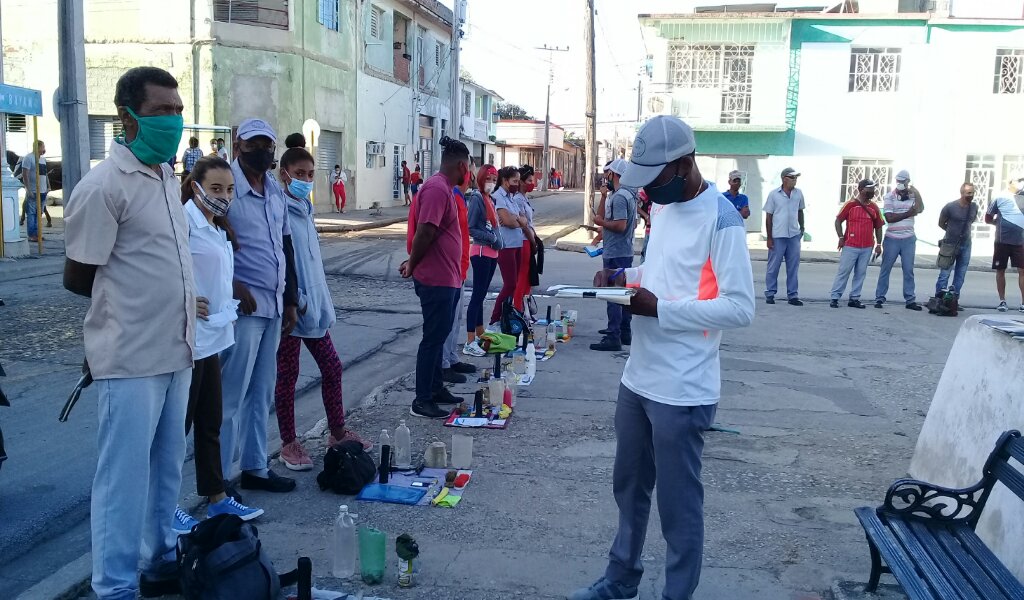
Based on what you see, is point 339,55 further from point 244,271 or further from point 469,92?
point 244,271

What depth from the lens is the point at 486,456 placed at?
561 centimetres

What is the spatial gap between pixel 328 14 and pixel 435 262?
25629 millimetres

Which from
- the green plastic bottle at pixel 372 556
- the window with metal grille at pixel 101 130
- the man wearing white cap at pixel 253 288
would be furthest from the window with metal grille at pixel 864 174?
the green plastic bottle at pixel 372 556

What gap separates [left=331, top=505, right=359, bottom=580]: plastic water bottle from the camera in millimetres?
3855

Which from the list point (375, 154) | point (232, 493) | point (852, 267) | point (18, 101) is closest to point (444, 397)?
point (232, 493)

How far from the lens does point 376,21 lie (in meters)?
34.3

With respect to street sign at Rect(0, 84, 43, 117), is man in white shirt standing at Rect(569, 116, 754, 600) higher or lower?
lower

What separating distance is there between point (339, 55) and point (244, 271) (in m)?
27.3

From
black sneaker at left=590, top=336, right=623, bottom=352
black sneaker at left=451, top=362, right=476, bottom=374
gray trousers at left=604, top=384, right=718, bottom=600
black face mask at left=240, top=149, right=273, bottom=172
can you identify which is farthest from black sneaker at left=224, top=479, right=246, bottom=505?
black sneaker at left=590, top=336, right=623, bottom=352

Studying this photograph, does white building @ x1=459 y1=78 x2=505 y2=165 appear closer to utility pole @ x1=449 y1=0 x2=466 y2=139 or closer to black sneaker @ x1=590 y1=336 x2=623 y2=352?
utility pole @ x1=449 y1=0 x2=466 y2=139

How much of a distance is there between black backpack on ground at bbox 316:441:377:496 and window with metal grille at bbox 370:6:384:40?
1216 inches

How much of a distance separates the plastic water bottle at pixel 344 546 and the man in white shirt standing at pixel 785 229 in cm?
1037

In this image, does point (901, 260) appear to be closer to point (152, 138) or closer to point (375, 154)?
point (152, 138)

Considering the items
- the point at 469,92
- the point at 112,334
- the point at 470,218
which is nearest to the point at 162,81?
the point at 112,334
